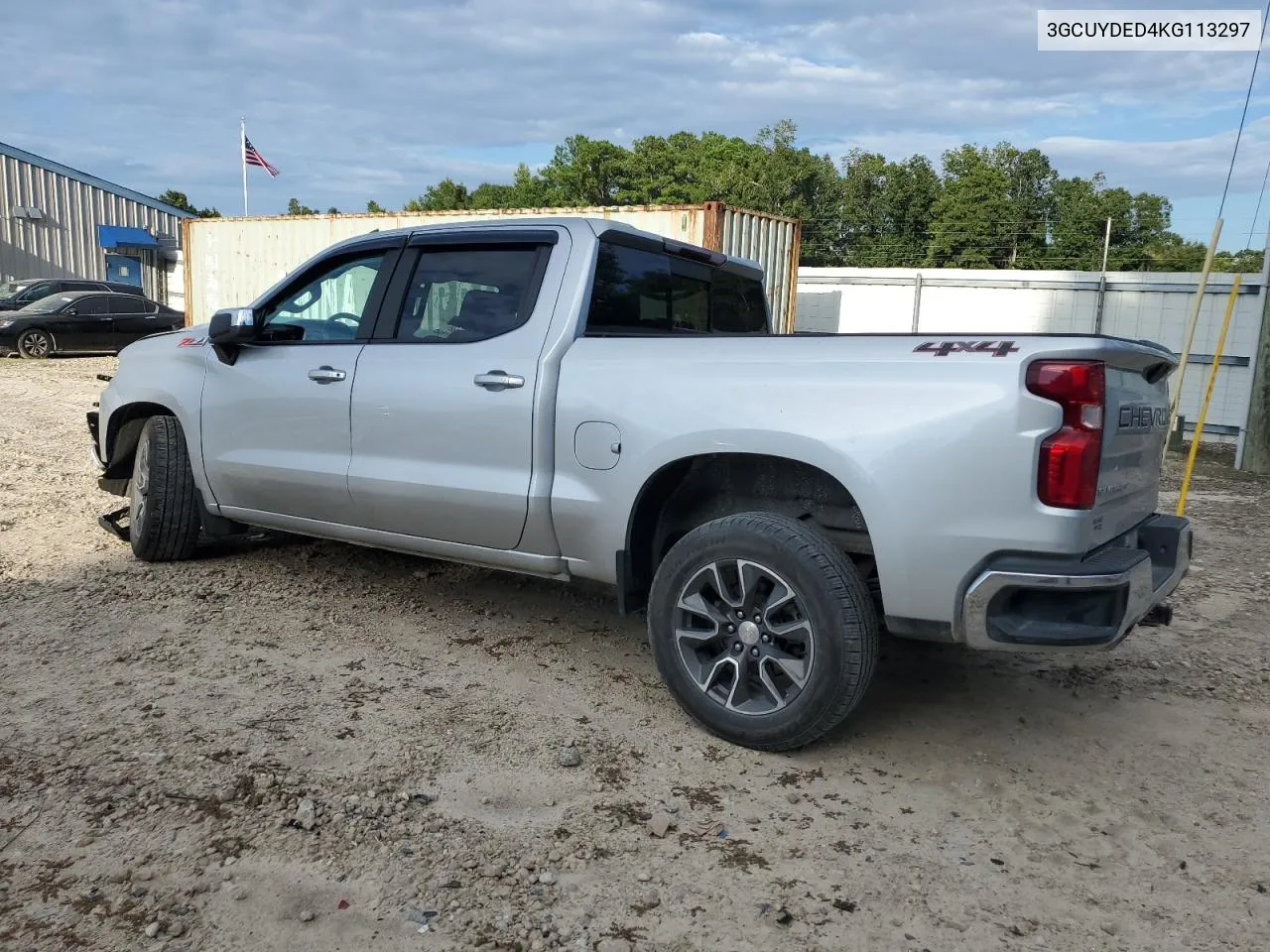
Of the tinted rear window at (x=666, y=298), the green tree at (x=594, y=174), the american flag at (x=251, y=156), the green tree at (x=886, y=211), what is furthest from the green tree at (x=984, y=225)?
the tinted rear window at (x=666, y=298)

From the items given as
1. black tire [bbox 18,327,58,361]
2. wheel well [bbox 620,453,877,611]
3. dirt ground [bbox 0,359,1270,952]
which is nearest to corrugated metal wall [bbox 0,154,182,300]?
black tire [bbox 18,327,58,361]

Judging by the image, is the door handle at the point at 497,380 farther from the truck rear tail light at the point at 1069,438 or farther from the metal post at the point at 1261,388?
the metal post at the point at 1261,388

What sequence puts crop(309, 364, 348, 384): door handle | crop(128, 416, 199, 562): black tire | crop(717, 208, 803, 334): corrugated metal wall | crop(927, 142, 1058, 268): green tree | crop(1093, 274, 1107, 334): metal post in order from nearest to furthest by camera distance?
crop(309, 364, 348, 384): door handle
crop(128, 416, 199, 562): black tire
crop(717, 208, 803, 334): corrugated metal wall
crop(1093, 274, 1107, 334): metal post
crop(927, 142, 1058, 268): green tree

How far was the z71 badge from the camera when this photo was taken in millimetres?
2893

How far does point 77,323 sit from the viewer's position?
63.3ft

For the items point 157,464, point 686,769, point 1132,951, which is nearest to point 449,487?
point 686,769

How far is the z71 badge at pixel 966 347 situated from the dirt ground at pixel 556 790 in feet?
4.59

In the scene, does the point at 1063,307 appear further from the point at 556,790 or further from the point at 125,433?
the point at 556,790

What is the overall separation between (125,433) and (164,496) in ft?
2.08

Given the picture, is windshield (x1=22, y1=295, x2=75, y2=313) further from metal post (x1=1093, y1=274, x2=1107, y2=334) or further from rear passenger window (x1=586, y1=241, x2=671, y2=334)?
rear passenger window (x1=586, y1=241, x2=671, y2=334)

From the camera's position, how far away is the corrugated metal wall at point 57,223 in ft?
89.2

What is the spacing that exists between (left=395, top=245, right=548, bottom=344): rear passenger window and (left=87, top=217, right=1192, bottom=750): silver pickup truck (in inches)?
0.4

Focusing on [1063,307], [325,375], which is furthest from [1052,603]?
[1063,307]

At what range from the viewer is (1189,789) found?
323 cm
